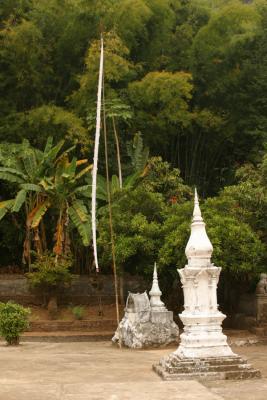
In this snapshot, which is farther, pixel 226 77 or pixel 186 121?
pixel 226 77

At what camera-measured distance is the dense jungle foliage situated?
18.0 meters

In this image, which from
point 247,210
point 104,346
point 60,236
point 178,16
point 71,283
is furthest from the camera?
point 178,16

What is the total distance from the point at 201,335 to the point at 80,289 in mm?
12669

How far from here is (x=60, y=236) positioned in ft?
62.6

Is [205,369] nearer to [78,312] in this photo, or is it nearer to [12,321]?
[12,321]

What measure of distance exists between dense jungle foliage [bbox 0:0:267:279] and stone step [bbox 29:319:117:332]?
1792 millimetres

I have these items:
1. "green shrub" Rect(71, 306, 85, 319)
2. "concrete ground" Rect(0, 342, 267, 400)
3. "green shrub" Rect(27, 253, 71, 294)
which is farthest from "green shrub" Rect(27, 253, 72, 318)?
"concrete ground" Rect(0, 342, 267, 400)

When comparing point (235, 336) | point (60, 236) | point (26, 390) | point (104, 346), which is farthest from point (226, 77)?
point (26, 390)

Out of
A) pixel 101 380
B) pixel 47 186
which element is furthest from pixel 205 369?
pixel 47 186

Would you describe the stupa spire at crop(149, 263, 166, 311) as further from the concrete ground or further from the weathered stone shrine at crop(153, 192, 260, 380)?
the weathered stone shrine at crop(153, 192, 260, 380)

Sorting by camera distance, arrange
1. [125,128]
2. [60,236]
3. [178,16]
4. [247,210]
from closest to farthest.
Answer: [247,210]
[60,236]
[125,128]
[178,16]

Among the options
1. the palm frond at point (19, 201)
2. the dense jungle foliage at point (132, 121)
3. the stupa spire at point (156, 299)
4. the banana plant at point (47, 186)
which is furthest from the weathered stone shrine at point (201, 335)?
the palm frond at point (19, 201)

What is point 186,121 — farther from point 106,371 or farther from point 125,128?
point 106,371

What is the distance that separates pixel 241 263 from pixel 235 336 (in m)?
1.79
